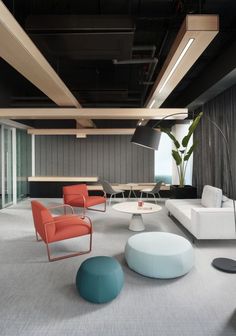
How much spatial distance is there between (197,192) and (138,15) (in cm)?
487

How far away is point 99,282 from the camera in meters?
2.29

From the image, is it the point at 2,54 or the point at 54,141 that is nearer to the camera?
the point at 2,54

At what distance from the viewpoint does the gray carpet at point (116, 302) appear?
198 centimetres

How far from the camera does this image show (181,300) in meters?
2.37

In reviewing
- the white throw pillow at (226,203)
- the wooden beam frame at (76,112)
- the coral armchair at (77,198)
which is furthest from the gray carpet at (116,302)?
the wooden beam frame at (76,112)

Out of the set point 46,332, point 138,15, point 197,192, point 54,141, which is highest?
point 138,15

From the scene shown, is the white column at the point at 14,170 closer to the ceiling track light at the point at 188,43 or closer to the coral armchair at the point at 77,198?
the coral armchair at the point at 77,198

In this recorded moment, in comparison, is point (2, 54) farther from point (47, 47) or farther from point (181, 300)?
point (181, 300)

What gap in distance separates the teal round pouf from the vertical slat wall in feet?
21.0

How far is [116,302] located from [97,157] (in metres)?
6.71

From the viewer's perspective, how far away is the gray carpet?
1979mm

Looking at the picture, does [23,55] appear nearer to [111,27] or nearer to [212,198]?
[111,27]

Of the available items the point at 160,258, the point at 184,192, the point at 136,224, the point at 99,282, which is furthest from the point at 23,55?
the point at 184,192

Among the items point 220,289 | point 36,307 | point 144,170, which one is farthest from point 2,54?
point 144,170
